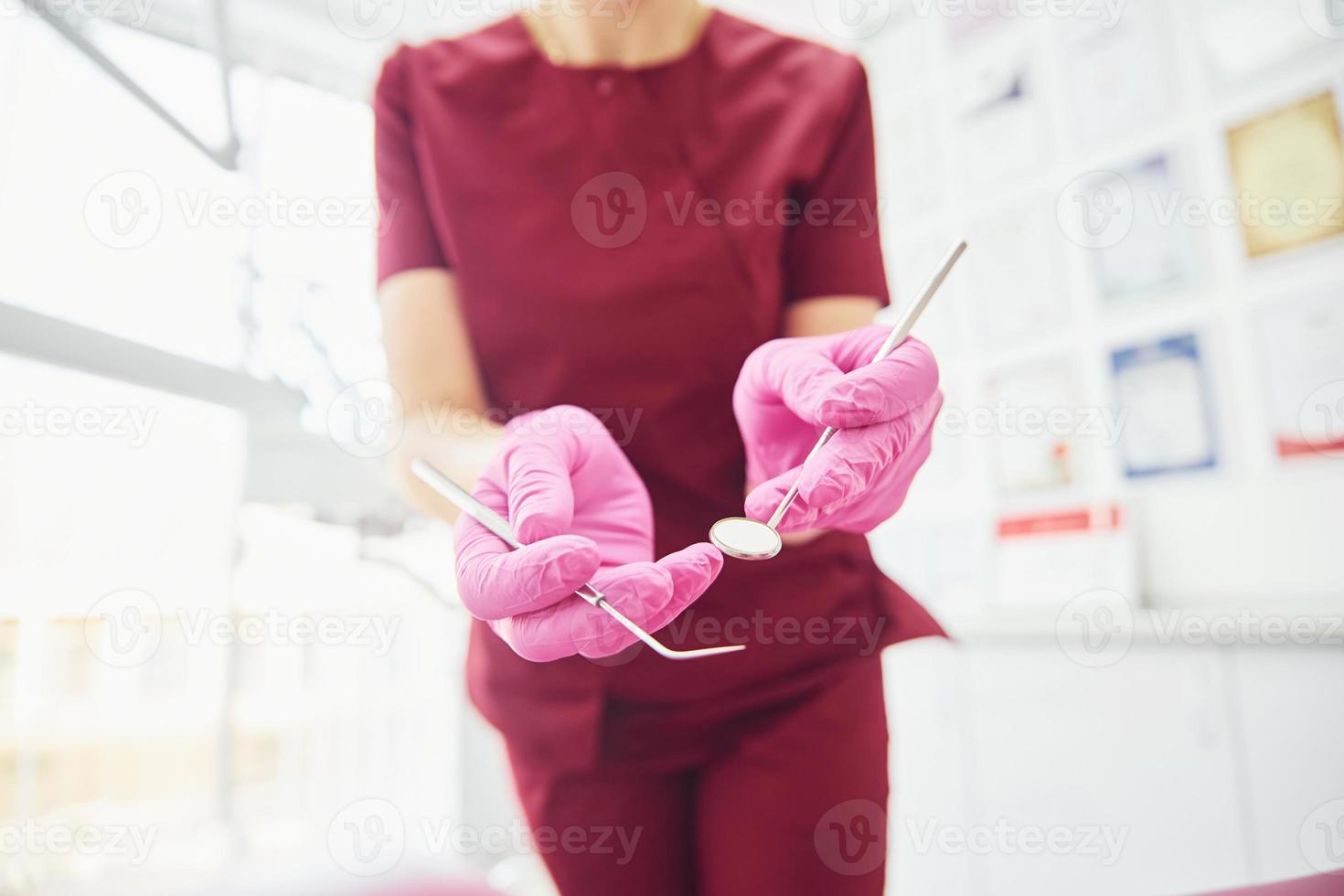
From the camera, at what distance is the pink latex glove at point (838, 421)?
418mm

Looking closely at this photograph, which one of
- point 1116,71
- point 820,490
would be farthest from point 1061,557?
point 820,490

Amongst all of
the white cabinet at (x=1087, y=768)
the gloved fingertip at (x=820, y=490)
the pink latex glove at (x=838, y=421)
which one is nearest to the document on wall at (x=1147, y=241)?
the white cabinet at (x=1087, y=768)

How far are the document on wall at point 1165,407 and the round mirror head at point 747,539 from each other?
1306 millimetres

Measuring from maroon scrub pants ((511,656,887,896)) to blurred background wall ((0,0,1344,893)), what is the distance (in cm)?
11

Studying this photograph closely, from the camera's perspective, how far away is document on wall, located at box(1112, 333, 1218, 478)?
1.36 meters

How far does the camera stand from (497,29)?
2.20 feet

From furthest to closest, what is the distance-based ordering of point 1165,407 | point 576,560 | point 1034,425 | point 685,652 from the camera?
1. point 1034,425
2. point 1165,407
3. point 685,652
4. point 576,560

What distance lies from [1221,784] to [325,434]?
1455mm

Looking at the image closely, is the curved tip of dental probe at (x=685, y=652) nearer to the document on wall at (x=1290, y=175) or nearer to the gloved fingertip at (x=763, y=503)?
the gloved fingertip at (x=763, y=503)

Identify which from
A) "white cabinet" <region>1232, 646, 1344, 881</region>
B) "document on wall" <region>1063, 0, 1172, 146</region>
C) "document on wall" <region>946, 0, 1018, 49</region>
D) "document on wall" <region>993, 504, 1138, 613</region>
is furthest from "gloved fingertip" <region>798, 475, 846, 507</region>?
"document on wall" <region>946, 0, 1018, 49</region>

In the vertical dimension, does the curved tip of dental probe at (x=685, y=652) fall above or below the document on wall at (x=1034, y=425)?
below

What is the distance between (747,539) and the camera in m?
0.41

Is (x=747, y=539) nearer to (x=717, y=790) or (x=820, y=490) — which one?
(x=820, y=490)

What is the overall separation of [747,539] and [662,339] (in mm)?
226
